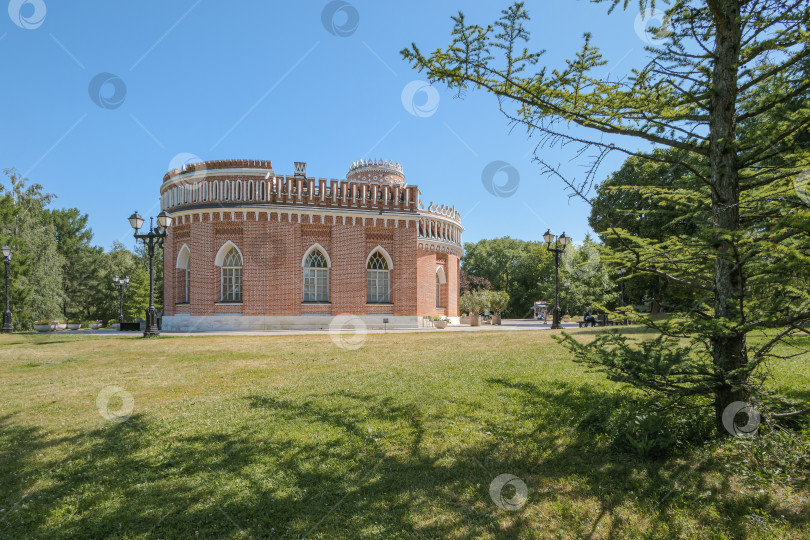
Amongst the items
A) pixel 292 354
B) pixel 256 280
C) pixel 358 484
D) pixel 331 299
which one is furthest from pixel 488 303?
pixel 358 484

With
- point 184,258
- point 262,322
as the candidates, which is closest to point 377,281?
point 262,322

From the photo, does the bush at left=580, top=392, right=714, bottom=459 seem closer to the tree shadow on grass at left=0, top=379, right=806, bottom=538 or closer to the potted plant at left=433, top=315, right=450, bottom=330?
the tree shadow on grass at left=0, top=379, right=806, bottom=538

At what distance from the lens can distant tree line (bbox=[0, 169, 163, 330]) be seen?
3522cm

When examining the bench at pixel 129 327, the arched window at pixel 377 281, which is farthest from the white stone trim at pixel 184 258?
the arched window at pixel 377 281

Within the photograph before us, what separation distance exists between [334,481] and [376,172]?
32416 millimetres

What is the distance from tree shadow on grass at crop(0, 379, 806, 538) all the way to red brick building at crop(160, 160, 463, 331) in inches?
729

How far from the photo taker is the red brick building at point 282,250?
23.8 m

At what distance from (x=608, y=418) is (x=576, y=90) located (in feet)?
12.5

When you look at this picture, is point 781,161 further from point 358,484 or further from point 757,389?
point 358,484

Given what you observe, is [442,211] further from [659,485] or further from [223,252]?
[659,485]

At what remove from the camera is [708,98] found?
439cm

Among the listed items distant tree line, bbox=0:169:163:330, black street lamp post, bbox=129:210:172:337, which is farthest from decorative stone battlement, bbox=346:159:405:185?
distant tree line, bbox=0:169:163:330

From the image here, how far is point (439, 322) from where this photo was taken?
→ 26.5 metres

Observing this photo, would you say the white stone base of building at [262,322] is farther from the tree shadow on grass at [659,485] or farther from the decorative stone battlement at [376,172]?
the tree shadow on grass at [659,485]
